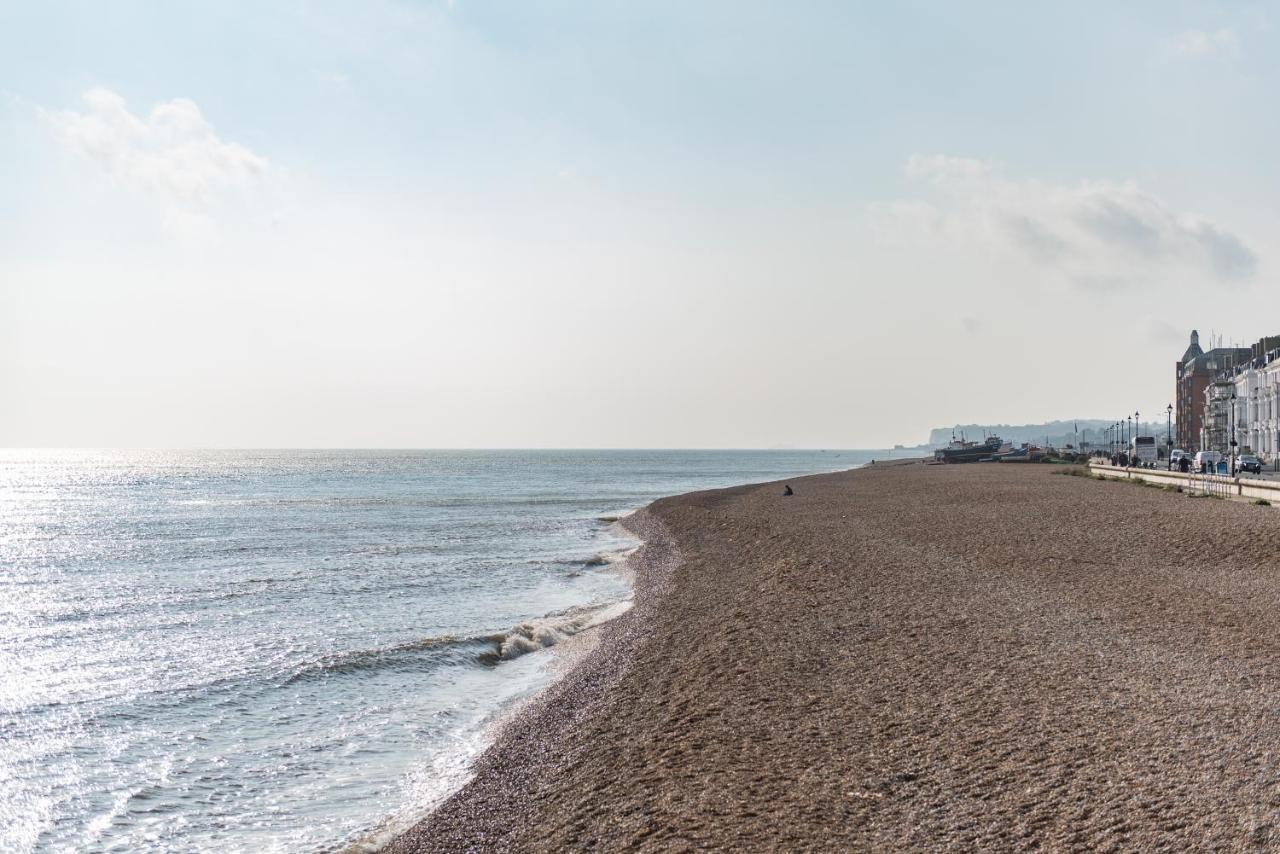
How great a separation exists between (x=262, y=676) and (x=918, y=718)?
11645 millimetres

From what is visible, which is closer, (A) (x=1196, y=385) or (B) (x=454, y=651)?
(B) (x=454, y=651)

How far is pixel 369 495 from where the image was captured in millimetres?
81750

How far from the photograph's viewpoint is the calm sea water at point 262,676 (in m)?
10.9

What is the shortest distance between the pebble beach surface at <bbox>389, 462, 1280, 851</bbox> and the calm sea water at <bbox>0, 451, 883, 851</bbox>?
150cm

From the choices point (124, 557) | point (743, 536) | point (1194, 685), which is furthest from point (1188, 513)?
point (124, 557)

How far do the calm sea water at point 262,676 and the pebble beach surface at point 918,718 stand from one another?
1501 mm

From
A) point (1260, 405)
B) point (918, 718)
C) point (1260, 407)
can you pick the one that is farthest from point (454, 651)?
point (1260, 407)

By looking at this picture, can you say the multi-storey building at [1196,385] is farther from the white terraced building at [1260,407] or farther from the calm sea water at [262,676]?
the calm sea water at [262,676]

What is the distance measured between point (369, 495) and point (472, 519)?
31.5m

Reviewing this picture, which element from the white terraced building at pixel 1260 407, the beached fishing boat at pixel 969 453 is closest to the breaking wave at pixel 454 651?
the white terraced building at pixel 1260 407

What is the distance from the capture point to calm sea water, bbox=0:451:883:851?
10.9 meters

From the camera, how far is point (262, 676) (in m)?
16.8

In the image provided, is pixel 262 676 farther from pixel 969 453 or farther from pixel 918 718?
pixel 969 453

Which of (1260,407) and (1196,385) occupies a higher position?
(1196,385)
